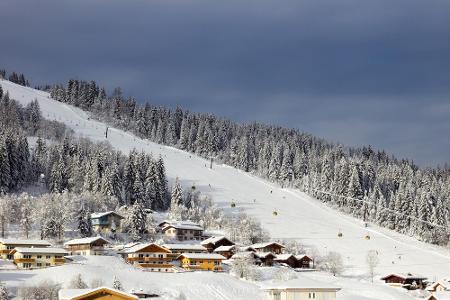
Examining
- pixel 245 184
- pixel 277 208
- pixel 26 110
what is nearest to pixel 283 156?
pixel 245 184

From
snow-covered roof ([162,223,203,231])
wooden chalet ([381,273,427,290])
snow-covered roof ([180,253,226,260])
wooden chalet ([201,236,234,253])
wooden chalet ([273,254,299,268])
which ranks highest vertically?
snow-covered roof ([162,223,203,231])

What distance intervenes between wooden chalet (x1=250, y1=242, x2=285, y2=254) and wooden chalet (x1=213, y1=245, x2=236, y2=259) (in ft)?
13.9

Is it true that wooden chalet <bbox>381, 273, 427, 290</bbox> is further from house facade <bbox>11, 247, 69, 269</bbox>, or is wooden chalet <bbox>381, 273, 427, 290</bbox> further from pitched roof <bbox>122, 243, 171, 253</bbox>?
house facade <bbox>11, 247, 69, 269</bbox>

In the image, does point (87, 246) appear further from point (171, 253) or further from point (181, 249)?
point (181, 249)

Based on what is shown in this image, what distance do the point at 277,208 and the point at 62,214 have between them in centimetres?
5585

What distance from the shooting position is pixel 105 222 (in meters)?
108

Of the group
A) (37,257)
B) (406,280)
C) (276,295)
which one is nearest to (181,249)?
(37,257)

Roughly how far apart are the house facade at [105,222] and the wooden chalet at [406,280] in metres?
40.3

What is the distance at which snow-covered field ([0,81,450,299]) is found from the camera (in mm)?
110375

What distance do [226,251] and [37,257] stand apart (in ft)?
98.8

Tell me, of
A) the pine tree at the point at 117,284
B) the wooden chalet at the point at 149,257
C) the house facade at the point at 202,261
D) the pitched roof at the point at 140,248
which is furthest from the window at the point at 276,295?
the pitched roof at the point at 140,248

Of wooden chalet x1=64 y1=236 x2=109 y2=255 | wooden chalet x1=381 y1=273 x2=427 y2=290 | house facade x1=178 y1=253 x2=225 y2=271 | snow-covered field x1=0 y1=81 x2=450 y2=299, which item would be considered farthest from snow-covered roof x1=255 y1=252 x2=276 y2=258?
wooden chalet x1=64 y1=236 x2=109 y2=255

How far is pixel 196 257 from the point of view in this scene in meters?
95.3

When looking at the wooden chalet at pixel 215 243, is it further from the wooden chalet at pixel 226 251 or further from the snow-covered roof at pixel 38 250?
the snow-covered roof at pixel 38 250
